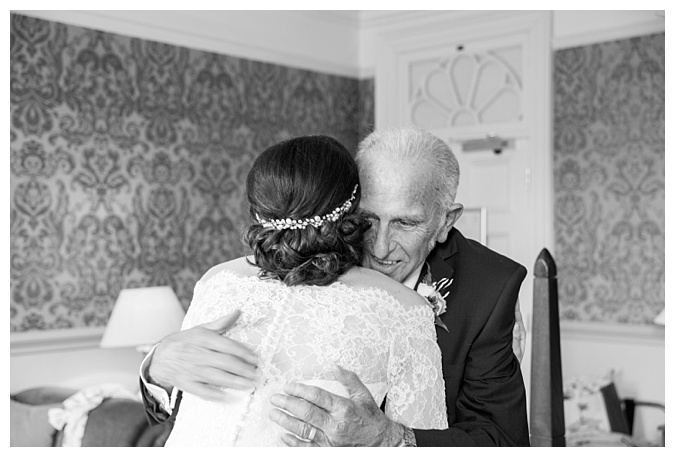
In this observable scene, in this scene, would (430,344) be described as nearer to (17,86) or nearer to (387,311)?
(387,311)

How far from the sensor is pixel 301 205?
1693 mm

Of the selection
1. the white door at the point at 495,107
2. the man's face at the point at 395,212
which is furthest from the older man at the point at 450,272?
the white door at the point at 495,107

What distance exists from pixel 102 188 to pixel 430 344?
13.8ft

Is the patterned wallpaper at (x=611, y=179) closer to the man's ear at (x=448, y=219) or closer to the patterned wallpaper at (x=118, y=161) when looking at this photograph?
the patterned wallpaper at (x=118, y=161)

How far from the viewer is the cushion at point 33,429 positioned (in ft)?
14.4

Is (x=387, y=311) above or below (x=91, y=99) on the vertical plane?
below

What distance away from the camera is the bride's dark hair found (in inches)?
66.8

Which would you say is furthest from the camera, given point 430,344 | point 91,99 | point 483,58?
point 483,58

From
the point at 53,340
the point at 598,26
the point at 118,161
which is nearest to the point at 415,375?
the point at 53,340

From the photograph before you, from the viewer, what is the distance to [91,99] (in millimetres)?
Answer: 5551

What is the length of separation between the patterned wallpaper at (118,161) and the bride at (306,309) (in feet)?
12.4

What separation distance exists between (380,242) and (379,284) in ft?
1.07
